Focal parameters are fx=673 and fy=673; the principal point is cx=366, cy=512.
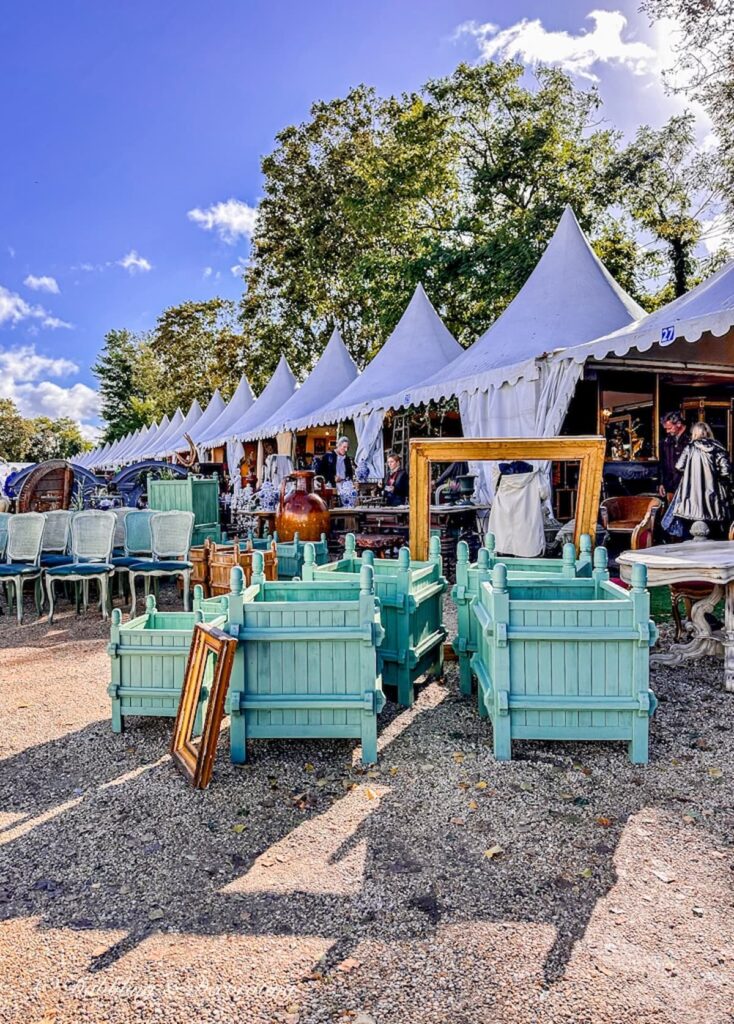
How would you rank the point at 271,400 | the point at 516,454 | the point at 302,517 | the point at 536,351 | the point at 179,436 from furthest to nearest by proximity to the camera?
→ the point at 179,436, the point at 271,400, the point at 536,351, the point at 302,517, the point at 516,454

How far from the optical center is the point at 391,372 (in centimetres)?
1313

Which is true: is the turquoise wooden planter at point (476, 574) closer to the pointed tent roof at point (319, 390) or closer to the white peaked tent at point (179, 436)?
the pointed tent roof at point (319, 390)

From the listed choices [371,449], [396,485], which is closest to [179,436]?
[371,449]

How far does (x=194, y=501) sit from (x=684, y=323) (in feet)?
20.0

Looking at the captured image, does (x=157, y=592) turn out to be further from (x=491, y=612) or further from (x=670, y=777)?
(x=670, y=777)

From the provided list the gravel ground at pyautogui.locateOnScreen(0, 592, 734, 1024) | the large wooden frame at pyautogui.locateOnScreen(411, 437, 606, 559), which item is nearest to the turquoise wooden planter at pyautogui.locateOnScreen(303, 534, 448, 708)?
the gravel ground at pyautogui.locateOnScreen(0, 592, 734, 1024)

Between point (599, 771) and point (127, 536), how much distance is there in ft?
20.6

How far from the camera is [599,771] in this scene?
127 inches

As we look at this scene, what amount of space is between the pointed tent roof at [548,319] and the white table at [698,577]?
14.2 ft

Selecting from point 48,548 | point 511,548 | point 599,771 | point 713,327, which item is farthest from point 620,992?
point 48,548

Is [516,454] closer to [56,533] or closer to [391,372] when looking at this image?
[56,533]

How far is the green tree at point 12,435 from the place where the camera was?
7575 cm

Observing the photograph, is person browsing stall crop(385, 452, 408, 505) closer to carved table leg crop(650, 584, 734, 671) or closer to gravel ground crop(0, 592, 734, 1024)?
carved table leg crop(650, 584, 734, 671)

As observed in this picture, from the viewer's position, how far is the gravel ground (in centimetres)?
185
